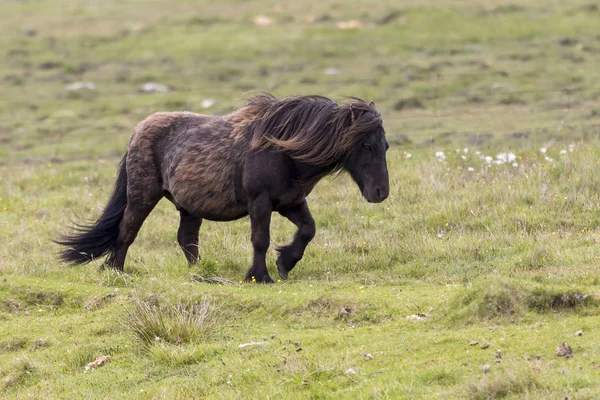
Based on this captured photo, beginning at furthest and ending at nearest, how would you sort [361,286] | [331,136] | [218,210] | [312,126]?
[218,210], [312,126], [331,136], [361,286]

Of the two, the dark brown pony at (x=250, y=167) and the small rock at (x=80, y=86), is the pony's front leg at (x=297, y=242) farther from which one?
the small rock at (x=80, y=86)

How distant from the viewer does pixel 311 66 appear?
38562 millimetres

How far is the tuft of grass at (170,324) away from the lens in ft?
28.3

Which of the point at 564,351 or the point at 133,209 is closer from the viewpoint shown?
the point at 564,351

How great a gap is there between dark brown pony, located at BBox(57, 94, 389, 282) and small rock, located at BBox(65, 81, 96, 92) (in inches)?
1043

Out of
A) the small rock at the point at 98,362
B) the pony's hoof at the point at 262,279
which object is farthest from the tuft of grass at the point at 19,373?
the pony's hoof at the point at 262,279

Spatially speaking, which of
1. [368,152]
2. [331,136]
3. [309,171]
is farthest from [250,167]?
[368,152]

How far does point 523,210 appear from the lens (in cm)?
1195

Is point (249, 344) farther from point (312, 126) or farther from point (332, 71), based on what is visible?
point (332, 71)

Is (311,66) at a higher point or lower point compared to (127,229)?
lower

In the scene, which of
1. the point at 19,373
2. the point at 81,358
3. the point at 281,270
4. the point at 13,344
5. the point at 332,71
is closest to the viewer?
the point at 19,373

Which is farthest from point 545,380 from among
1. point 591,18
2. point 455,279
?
point 591,18

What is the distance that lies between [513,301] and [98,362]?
3890mm

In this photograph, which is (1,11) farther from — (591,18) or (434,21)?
(591,18)
